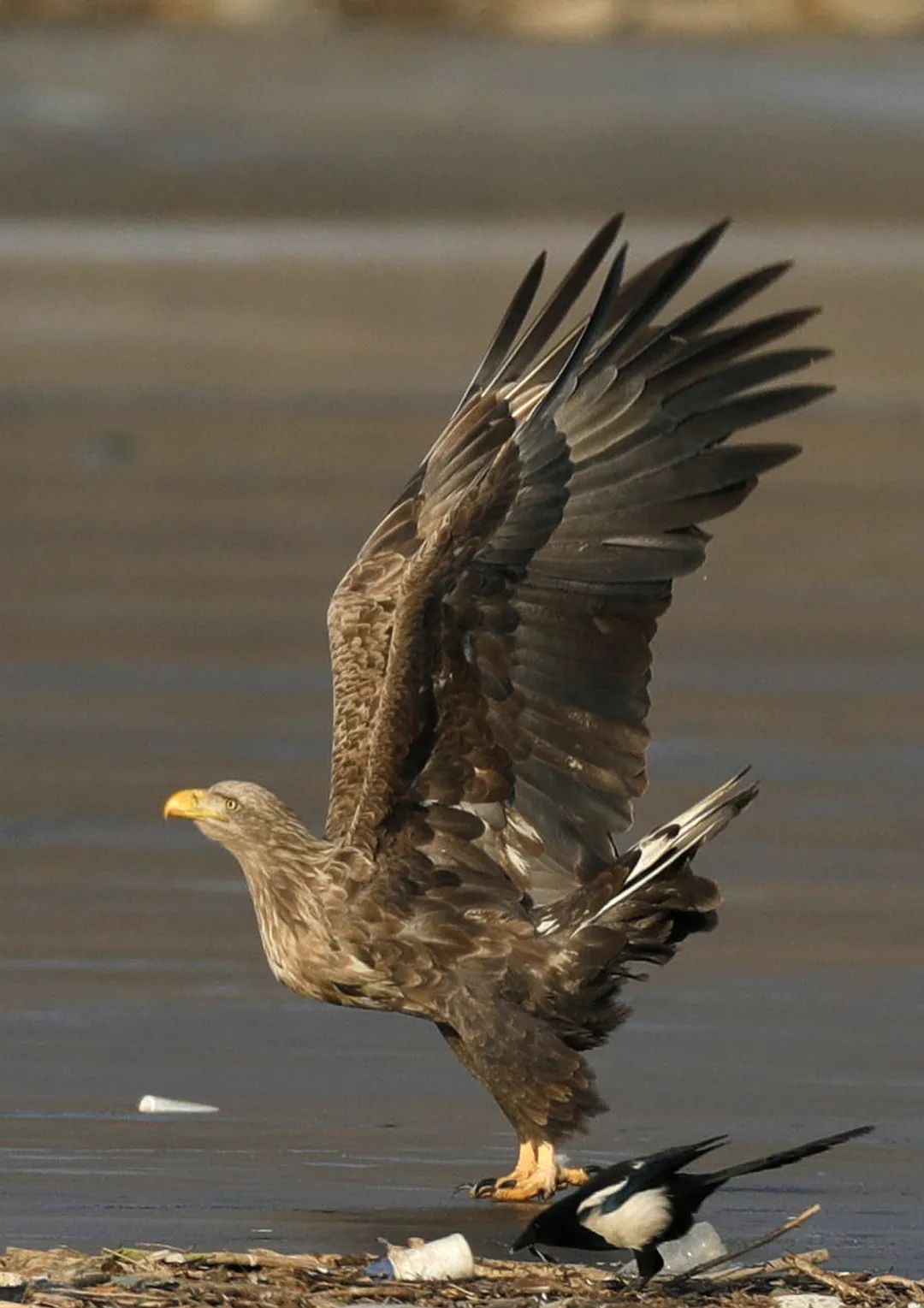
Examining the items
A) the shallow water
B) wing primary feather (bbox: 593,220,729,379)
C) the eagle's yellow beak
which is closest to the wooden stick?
the shallow water

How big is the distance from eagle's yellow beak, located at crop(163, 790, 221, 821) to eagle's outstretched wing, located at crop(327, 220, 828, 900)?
0.29 metres

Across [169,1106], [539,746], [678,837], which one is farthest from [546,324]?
[169,1106]

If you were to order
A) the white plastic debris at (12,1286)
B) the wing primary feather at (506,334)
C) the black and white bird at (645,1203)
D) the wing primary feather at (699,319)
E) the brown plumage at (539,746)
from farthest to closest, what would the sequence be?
the wing primary feather at (506,334), the wing primary feather at (699,319), the brown plumage at (539,746), the black and white bird at (645,1203), the white plastic debris at (12,1286)

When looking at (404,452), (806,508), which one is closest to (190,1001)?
(806,508)

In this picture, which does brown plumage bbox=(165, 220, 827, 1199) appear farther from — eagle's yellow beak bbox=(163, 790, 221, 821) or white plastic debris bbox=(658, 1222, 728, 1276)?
white plastic debris bbox=(658, 1222, 728, 1276)

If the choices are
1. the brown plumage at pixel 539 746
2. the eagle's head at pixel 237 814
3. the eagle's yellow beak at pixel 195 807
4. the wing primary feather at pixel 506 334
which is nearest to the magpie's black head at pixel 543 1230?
the brown plumage at pixel 539 746

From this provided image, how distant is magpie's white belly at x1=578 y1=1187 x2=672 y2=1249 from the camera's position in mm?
6000

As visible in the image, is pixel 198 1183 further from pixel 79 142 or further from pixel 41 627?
pixel 79 142

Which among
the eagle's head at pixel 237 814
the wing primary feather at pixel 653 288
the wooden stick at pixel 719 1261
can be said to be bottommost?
the wooden stick at pixel 719 1261

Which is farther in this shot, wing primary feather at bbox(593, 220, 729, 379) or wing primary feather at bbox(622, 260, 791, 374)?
wing primary feather at bbox(622, 260, 791, 374)

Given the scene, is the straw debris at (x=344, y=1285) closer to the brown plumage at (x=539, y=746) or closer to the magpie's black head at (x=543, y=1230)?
the magpie's black head at (x=543, y=1230)

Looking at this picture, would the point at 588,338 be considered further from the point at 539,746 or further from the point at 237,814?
the point at 237,814

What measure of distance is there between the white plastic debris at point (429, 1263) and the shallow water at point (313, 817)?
0.39 meters

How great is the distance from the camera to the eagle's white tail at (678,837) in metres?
7.10
